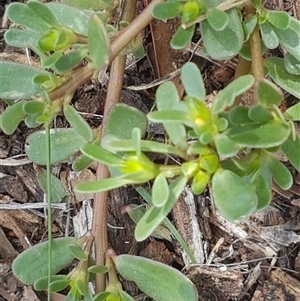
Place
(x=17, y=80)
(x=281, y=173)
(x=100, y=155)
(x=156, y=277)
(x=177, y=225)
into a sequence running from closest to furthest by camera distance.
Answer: (x=100, y=155)
(x=281, y=173)
(x=17, y=80)
(x=156, y=277)
(x=177, y=225)

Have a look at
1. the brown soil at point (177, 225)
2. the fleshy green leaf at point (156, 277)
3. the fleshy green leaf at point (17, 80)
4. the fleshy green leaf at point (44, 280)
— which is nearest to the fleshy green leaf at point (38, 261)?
the fleshy green leaf at point (44, 280)

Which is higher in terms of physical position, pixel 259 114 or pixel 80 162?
pixel 259 114

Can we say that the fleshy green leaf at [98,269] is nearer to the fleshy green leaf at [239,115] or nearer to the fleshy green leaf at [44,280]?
the fleshy green leaf at [44,280]

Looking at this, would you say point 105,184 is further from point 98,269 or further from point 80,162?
point 80,162

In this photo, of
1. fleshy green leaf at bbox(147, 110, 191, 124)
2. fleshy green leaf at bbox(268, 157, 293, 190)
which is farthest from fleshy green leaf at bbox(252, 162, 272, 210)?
fleshy green leaf at bbox(147, 110, 191, 124)

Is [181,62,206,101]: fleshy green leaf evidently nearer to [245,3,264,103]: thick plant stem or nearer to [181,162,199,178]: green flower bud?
[181,162,199,178]: green flower bud

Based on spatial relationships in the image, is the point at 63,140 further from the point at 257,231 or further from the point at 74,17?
the point at 257,231

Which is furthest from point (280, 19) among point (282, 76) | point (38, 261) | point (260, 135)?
point (38, 261)

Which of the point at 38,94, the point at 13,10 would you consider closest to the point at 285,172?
the point at 38,94
